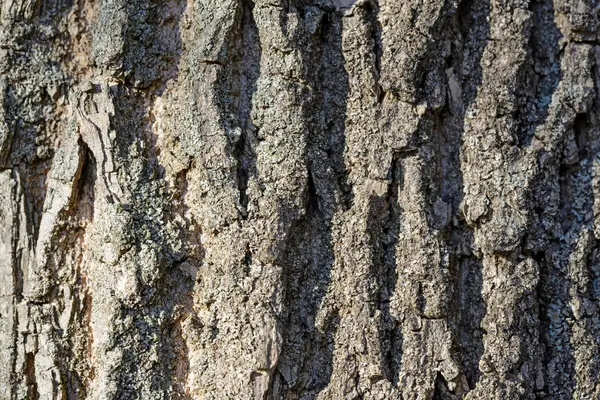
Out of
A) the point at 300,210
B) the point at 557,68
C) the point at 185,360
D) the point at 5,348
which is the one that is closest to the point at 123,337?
the point at 185,360

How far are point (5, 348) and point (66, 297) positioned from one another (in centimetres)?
17

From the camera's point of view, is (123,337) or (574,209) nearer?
(123,337)

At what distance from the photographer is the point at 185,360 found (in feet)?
4.49

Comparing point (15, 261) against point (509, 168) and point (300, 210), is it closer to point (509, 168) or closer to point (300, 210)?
point (300, 210)

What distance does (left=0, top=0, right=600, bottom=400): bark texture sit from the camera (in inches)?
52.8

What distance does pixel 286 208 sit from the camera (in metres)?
1.35

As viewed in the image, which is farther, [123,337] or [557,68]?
[557,68]

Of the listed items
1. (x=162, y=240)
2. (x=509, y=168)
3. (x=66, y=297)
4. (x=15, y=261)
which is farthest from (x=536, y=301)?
(x=15, y=261)

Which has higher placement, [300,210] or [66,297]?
[300,210]

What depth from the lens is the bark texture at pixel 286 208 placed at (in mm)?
1341

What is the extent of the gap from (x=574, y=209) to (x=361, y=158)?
0.50 m

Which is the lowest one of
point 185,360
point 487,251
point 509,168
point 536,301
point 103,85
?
point 185,360

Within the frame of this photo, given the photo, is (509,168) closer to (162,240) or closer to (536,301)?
(536,301)

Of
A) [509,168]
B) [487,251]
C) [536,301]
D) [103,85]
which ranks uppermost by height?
[103,85]
